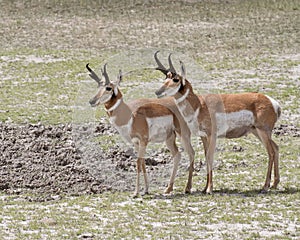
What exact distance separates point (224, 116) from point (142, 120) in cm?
105

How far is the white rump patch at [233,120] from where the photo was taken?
33.3ft

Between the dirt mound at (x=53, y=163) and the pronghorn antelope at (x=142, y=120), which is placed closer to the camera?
the pronghorn antelope at (x=142, y=120)

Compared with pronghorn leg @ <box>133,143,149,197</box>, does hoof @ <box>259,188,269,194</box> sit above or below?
below

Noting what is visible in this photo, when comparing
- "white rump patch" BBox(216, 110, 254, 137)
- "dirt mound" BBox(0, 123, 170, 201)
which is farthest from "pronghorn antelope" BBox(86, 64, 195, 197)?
"dirt mound" BBox(0, 123, 170, 201)

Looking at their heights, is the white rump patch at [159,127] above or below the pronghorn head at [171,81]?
below

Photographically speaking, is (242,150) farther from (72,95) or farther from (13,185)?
(72,95)

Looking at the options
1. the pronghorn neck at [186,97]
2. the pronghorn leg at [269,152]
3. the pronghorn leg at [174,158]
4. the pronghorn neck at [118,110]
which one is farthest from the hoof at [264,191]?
the pronghorn neck at [118,110]

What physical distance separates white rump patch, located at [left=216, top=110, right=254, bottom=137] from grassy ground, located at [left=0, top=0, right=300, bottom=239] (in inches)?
30.6

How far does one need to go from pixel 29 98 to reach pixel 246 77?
4.99 metres

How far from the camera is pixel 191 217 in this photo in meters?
9.01

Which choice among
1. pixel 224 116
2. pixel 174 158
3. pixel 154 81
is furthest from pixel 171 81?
pixel 154 81

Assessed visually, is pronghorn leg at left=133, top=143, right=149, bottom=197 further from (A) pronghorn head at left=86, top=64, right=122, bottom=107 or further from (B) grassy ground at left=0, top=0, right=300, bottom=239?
(A) pronghorn head at left=86, top=64, right=122, bottom=107

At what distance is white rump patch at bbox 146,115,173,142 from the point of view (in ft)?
32.8

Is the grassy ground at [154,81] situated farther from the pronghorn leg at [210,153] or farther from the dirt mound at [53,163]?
the dirt mound at [53,163]
